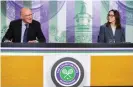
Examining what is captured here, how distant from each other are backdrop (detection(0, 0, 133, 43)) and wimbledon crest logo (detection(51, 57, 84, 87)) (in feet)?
0.71

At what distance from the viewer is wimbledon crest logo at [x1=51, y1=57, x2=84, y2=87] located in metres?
2.81

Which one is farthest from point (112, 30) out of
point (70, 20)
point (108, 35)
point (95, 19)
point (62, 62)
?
point (62, 62)

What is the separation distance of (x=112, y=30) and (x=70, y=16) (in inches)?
17.8

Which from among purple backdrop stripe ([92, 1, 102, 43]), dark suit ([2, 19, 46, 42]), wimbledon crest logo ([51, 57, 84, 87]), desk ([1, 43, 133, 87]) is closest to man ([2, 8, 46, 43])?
dark suit ([2, 19, 46, 42])

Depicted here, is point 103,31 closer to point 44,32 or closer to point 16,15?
point 44,32

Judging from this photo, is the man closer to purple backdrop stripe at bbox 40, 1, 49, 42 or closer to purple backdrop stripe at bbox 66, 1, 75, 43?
purple backdrop stripe at bbox 40, 1, 49, 42

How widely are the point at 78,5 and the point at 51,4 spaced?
282 mm

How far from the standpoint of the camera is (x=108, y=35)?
2998 mm

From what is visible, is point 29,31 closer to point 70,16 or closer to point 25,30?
point 25,30

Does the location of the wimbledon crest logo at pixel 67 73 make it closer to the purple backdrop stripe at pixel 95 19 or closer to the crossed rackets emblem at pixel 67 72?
the crossed rackets emblem at pixel 67 72

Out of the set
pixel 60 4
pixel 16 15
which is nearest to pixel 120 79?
pixel 60 4

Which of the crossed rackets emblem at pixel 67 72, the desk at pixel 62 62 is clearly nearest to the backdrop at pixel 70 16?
the desk at pixel 62 62

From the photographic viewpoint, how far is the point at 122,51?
9.48 ft

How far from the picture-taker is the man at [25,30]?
116 inches
